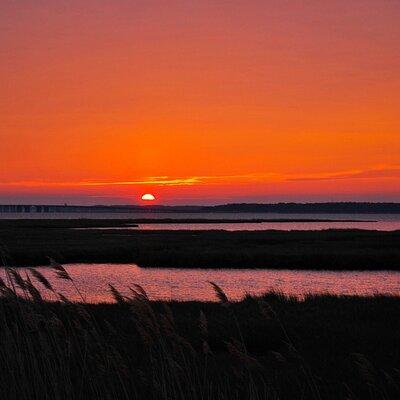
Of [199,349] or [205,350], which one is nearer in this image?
[205,350]

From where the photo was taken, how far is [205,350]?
6.34 metres

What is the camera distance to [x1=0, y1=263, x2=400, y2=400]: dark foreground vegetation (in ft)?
22.1

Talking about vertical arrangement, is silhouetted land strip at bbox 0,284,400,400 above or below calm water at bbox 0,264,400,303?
above

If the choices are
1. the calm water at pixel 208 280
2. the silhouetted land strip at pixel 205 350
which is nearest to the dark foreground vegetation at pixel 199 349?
the silhouetted land strip at pixel 205 350

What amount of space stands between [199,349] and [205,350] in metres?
8.32

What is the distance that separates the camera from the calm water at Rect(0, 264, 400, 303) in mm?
30891

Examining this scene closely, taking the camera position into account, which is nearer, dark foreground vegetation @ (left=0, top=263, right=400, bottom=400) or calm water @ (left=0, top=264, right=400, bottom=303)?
dark foreground vegetation @ (left=0, top=263, right=400, bottom=400)

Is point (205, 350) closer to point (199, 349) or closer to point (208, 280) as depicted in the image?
point (199, 349)

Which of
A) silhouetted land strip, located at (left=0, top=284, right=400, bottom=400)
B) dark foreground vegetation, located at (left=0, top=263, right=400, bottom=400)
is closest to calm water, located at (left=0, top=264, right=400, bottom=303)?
silhouetted land strip, located at (left=0, top=284, right=400, bottom=400)

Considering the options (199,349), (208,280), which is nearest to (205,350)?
(199,349)

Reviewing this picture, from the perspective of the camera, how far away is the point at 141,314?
628 centimetres

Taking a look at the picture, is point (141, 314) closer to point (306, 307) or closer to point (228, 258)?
point (306, 307)

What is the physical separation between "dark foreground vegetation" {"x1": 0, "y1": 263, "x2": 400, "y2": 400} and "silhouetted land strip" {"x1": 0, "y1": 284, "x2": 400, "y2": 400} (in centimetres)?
3

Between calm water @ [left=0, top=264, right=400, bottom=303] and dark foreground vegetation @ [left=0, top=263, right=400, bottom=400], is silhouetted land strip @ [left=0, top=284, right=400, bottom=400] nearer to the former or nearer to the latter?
dark foreground vegetation @ [left=0, top=263, right=400, bottom=400]
